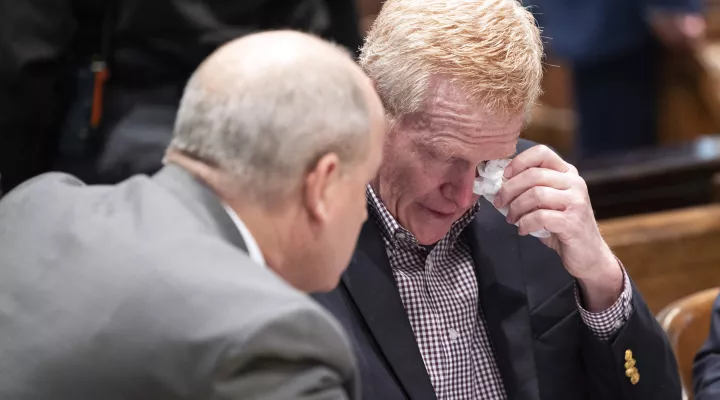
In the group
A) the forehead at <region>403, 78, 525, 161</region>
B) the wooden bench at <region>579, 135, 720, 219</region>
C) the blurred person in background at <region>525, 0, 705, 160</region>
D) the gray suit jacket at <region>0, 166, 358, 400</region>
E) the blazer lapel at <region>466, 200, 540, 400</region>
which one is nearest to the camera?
the gray suit jacket at <region>0, 166, 358, 400</region>

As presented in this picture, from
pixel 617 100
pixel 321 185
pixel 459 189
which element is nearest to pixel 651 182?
pixel 459 189

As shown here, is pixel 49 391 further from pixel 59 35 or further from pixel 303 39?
pixel 59 35

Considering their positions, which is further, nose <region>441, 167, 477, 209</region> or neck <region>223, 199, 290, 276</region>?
nose <region>441, 167, 477, 209</region>

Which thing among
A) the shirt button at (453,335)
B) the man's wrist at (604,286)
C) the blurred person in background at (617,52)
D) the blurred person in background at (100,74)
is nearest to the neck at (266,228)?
the shirt button at (453,335)

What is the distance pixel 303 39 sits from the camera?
3.86ft

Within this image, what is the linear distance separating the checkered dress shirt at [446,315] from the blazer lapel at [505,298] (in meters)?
0.02

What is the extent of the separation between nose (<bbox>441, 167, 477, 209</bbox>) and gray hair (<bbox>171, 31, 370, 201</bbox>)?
1.83 ft

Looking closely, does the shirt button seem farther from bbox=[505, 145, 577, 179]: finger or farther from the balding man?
the balding man

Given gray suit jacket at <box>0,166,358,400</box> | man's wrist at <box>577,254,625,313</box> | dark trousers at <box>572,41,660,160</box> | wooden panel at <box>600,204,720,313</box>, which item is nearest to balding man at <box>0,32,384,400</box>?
gray suit jacket at <box>0,166,358,400</box>

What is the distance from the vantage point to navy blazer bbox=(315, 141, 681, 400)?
1.66 meters

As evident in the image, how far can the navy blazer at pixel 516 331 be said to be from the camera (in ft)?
5.44

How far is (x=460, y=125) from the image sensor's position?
166cm

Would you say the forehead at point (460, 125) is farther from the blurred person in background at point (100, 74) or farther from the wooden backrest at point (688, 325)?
the blurred person in background at point (100, 74)

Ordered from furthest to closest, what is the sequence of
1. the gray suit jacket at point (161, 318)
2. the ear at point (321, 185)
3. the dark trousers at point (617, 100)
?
the dark trousers at point (617, 100), the ear at point (321, 185), the gray suit jacket at point (161, 318)
